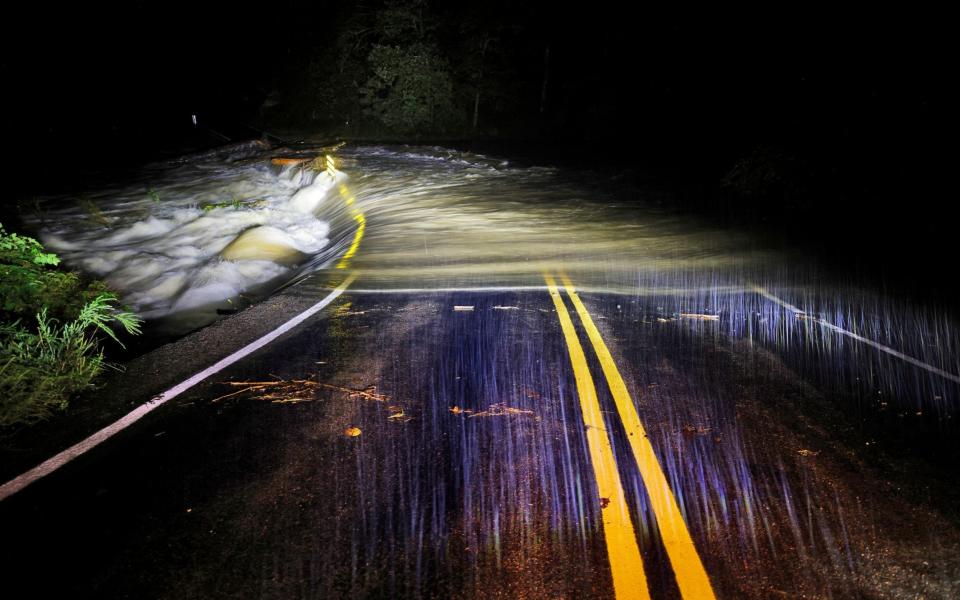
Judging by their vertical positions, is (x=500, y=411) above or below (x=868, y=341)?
below

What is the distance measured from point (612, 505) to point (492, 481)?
2.58 ft

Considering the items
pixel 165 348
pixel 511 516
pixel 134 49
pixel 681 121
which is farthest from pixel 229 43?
pixel 511 516

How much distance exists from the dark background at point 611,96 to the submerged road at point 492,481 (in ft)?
18.8

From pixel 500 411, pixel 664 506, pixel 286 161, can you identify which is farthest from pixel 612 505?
pixel 286 161

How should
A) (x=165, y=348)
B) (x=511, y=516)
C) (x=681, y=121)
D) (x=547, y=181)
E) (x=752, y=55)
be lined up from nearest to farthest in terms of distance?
1. (x=511, y=516)
2. (x=165, y=348)
3. (x=547, y=181)
4. (x=752, y=55)
5. (x=681, y=121)

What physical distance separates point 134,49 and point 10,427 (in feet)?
205

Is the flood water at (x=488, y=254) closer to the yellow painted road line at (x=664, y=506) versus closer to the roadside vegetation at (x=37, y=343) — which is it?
the roadside vegetation at (x=37, y=343)

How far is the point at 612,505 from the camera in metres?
3.54

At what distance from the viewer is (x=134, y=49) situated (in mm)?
54000

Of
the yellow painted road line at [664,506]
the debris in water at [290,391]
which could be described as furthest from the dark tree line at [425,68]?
the yellow painted road line at [664,506]

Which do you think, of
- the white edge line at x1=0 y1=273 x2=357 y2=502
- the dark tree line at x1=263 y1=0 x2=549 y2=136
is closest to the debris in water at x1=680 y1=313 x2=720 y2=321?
the white edge line at x1=0 y1=273 x2=357 y2=502

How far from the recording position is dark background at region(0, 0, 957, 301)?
13391 mm

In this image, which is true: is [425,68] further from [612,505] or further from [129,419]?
[612,505]

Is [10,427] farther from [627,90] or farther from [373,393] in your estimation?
[627,90]
